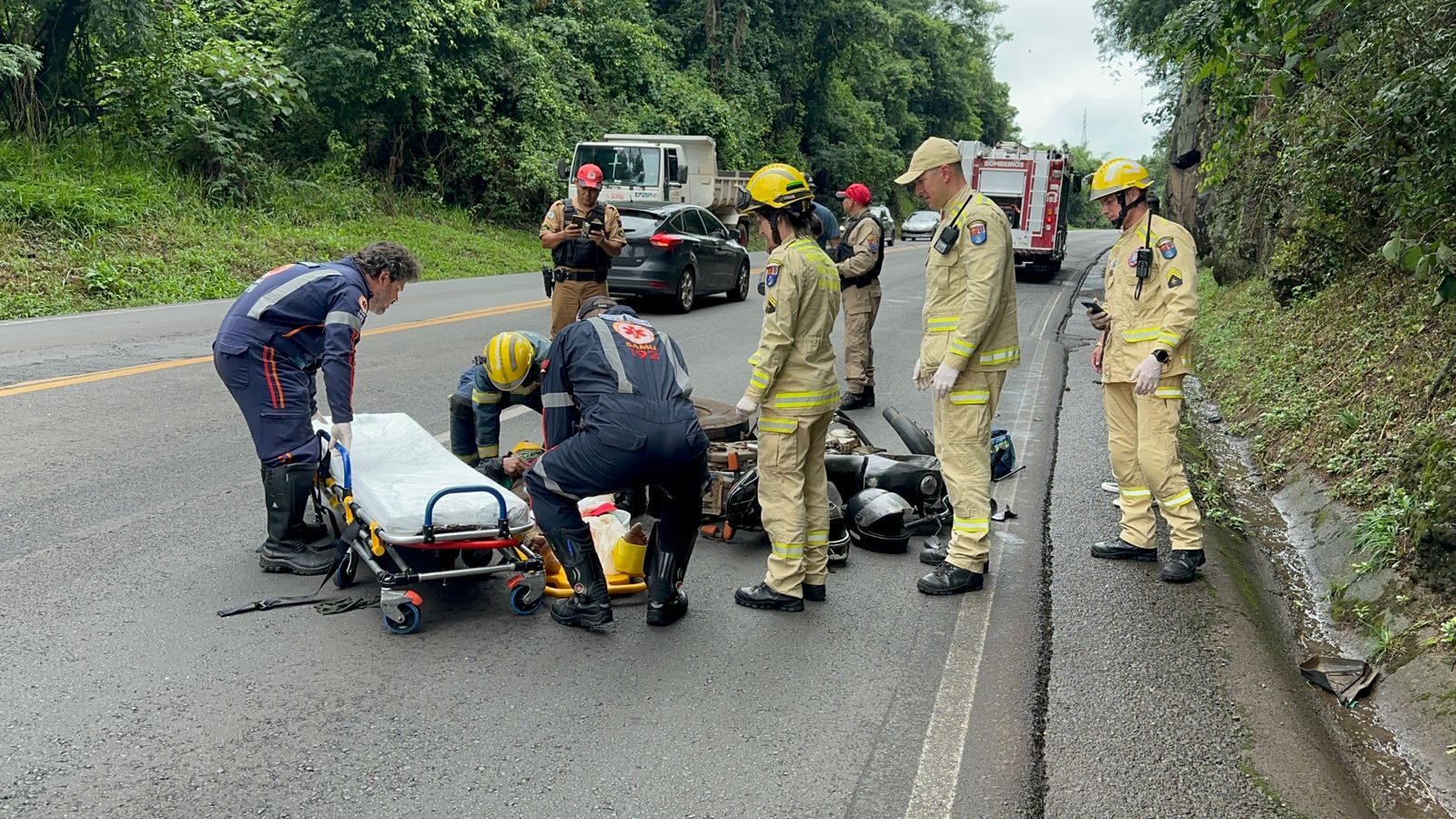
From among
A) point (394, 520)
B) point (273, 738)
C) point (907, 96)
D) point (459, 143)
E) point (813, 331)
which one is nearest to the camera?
point (273, 738)

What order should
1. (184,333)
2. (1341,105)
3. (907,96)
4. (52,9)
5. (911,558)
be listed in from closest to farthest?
(911,558), (1341,105), (184,333), (52,9), (907,96)

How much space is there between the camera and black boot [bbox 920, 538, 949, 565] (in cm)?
539

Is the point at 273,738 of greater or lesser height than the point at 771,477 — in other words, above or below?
below

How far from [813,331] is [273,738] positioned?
8.50 ft

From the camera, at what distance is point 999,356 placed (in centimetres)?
493

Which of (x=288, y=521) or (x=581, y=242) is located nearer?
(x=288, y=521)

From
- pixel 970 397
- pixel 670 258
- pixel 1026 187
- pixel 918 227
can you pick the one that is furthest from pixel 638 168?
pixel 918 227

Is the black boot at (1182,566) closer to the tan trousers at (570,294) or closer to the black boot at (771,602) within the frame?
the black boot at (771,602)

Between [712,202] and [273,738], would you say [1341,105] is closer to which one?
[273,738]

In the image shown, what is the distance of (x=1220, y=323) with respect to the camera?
13516mm

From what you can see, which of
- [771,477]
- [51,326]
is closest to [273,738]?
[771,477]

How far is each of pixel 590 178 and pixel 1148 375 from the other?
483cm

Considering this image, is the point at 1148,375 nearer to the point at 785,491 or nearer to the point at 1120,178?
the point at 1120,178

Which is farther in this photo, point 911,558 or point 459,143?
point 459,143
